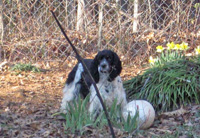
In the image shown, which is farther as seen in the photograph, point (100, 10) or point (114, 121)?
point (100, 10)

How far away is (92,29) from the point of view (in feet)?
28.4

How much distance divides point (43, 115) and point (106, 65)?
107cm

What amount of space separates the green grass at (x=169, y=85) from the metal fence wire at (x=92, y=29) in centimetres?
254

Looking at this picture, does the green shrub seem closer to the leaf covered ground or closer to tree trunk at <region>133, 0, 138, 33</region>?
the leaf covered ground

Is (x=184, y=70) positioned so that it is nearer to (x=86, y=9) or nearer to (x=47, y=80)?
(x=47, y=80)

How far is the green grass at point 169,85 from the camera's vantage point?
5457 mm

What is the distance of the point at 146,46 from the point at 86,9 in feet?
5.08

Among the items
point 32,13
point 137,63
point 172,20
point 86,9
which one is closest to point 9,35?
point 32,13

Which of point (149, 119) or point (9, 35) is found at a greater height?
point (9, 35)

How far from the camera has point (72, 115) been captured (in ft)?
14.6

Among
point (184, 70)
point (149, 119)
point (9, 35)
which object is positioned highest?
point (9, 35)

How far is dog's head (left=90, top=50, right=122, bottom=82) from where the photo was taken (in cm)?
514

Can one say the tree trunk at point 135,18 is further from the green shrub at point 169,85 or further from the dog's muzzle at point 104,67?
the dog's muzzle at point 104,67

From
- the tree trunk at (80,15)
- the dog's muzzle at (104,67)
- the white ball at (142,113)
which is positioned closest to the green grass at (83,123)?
the white ball at (142,113)
